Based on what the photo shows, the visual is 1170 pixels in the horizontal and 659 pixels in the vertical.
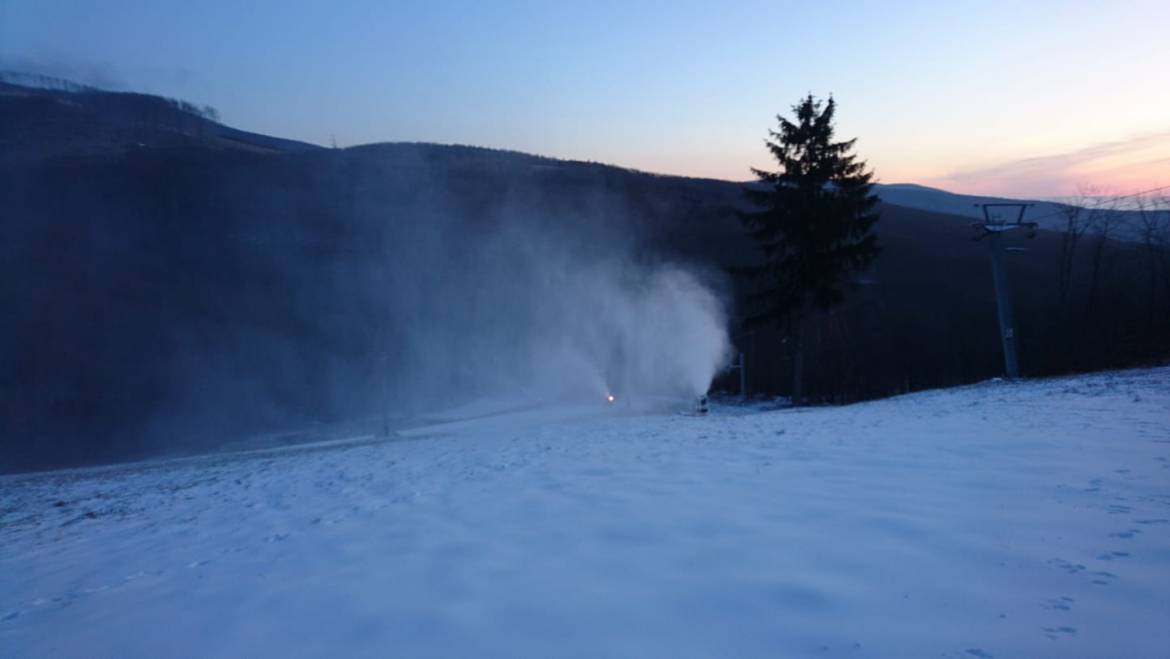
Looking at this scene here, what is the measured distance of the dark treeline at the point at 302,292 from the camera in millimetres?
34500

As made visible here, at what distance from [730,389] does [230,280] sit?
137ft

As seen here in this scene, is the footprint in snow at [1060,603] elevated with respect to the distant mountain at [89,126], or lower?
lower

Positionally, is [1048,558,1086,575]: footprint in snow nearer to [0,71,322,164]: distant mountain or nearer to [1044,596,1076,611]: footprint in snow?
[1044,596,1076,611]: footprint in snow

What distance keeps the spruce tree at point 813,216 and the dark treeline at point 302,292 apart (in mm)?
2587

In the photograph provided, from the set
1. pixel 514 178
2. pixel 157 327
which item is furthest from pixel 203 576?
pixel 514 178

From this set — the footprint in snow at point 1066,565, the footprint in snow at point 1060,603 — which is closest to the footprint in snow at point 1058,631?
the footprint in snow at point 1060,603

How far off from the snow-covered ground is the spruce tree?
17281 mm

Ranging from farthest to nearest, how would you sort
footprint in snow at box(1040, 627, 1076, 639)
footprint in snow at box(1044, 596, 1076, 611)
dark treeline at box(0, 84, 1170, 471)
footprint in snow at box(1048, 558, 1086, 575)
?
dark treeline at box(0, 84, 1170, 471), footprint in snow at box(1048, 558, 1086, 575), footprint in snow at box(1044, 596, 1076, 611), footprint in snow at box(1040, 627, 1076, 639)

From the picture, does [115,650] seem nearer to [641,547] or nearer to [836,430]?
[641,547]

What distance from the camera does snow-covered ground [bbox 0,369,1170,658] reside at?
366 centimetres

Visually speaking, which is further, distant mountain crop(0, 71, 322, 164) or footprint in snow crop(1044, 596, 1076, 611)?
distant mountain crop(0, 71, 322, 164)

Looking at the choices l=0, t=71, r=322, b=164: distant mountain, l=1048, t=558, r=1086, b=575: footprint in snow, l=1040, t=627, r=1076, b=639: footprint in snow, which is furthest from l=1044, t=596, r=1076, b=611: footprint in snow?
l=0, t=71, r=322, b=164: distant mountain

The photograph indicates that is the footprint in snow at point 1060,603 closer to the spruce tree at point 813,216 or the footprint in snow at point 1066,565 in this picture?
the footprint in snow at point 1066,565

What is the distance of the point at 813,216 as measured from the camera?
26.5m
